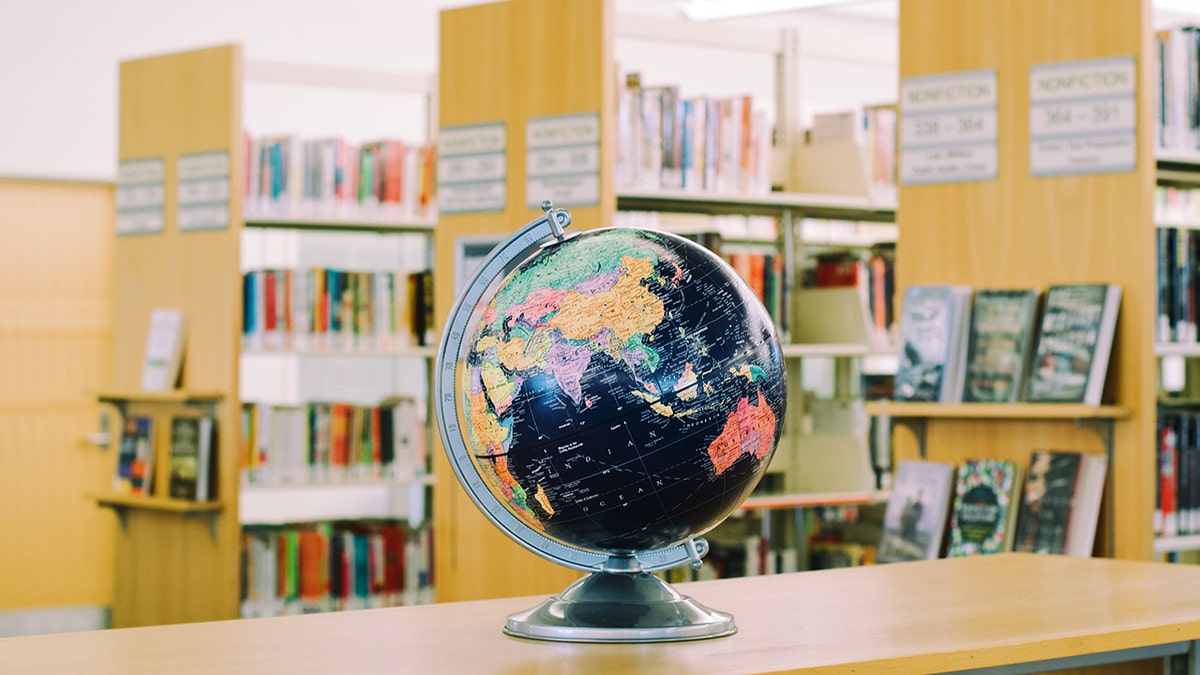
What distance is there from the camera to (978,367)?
3836mm

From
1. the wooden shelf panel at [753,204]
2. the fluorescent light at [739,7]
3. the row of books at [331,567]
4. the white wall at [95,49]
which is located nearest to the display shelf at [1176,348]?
the fluorescent light at [739,7]

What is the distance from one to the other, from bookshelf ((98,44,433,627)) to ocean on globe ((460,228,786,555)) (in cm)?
388

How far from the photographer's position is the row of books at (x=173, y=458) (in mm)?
5426

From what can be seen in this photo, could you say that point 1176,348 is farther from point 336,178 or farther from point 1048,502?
point 336,178

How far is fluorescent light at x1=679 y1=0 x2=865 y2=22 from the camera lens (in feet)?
14.3

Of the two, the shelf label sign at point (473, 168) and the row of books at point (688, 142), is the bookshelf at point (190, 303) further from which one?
the row of books at point (688, 142)

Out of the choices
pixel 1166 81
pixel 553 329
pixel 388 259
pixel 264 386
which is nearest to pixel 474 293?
pixel 553 329

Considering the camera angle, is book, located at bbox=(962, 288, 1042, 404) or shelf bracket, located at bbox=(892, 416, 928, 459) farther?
shelf bracket, located at bbox=(892, 416, 928, 459)

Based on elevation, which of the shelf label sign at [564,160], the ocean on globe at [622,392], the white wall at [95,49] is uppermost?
the white wall at [95,49]

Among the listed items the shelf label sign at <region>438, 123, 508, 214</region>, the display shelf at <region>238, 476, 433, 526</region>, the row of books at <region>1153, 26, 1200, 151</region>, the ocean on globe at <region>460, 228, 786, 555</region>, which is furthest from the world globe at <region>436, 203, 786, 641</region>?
the display shelf at <region>238, 476, 433, 526</region>

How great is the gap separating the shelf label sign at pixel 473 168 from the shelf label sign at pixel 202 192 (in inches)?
39.5

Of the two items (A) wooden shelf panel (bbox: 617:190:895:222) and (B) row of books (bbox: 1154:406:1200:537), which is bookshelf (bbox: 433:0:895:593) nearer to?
(A) wooden shelf panel (bbox: 617:190:895:222)

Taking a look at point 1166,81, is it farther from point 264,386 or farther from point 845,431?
point 264,386

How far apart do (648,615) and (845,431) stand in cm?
388
